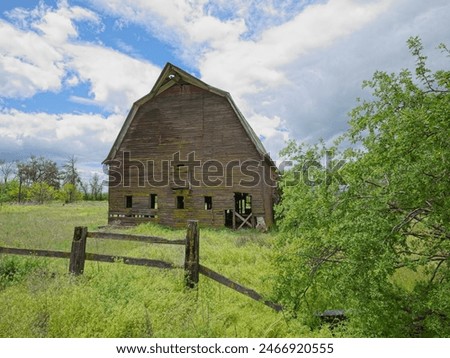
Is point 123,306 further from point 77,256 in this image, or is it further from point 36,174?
point 36,174

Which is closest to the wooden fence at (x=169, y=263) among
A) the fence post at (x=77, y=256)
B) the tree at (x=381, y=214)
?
the fence post at (x=77, y=256)

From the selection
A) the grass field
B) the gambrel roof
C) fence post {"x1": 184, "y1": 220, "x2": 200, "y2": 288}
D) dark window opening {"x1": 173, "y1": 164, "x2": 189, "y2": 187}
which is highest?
the gambrel roof

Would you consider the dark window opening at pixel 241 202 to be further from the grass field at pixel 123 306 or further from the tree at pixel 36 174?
the tree at pixel 36 174

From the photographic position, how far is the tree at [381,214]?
4168mm

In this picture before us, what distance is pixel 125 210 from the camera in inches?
867

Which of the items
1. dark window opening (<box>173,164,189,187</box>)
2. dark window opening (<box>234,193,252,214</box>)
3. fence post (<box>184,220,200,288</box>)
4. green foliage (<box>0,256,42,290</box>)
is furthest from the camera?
dark window opening (<box>234,193,252,214</box>)

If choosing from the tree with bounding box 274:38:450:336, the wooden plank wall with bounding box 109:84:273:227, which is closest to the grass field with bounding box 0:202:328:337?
the tree with bounding box 274:38:450:336

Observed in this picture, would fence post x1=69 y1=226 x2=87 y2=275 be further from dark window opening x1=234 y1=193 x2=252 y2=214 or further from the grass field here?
dark window opening x1=234 y1=193 x2=252 y2=214

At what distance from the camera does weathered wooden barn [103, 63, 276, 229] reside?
64.5ft

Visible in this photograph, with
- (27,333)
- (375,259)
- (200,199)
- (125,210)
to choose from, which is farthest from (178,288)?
(125,210)

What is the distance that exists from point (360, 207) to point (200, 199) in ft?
52.9

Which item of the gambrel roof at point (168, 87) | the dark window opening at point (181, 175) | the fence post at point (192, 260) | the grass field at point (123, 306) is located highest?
the gambrel roof at point (168, 87)

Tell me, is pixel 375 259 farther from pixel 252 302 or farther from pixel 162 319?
pixel 162 319

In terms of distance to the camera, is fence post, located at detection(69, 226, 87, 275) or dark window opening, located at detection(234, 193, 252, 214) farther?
dark window opening, located at detection(234, 193, 252, 214)
